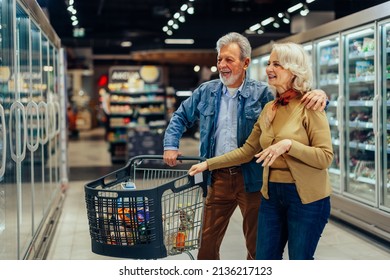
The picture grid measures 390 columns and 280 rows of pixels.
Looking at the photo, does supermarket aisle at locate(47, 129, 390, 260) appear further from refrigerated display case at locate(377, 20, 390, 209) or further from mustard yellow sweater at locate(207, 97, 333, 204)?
mustard yellow sweater at locate(207, 97, 333, 204)

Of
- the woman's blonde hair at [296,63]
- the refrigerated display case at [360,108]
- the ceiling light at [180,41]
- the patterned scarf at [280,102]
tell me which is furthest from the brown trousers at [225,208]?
the ceiling light at [180,41]

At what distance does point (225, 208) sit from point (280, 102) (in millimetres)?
826

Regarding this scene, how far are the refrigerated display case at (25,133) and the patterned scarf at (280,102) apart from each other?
1.38m

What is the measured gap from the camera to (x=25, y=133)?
14.0ft

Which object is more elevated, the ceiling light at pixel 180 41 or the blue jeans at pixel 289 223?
the ceiling light at pixel 180 41

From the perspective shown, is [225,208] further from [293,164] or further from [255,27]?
[255,27]

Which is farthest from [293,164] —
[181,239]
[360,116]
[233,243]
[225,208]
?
[360,116]

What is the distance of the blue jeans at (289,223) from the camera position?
2926mm

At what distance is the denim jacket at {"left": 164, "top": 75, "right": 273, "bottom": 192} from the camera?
3.43 meters

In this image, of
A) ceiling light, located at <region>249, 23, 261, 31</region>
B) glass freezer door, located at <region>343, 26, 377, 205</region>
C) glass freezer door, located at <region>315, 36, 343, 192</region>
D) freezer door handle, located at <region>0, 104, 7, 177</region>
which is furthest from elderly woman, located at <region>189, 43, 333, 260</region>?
ceiling light, located at <region>249, 23, 261, 31</region>

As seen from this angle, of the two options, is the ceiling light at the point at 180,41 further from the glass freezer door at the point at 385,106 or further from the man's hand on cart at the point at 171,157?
the man's hand on cart at the point at 171,157

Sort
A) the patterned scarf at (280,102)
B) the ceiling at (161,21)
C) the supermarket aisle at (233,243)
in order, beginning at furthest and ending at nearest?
the ceiling at (161,21), the supermarket aisle at (233,243), the patterned scarf at (280,102)

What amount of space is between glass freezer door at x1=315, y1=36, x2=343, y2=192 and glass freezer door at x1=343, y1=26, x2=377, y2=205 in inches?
7.1
